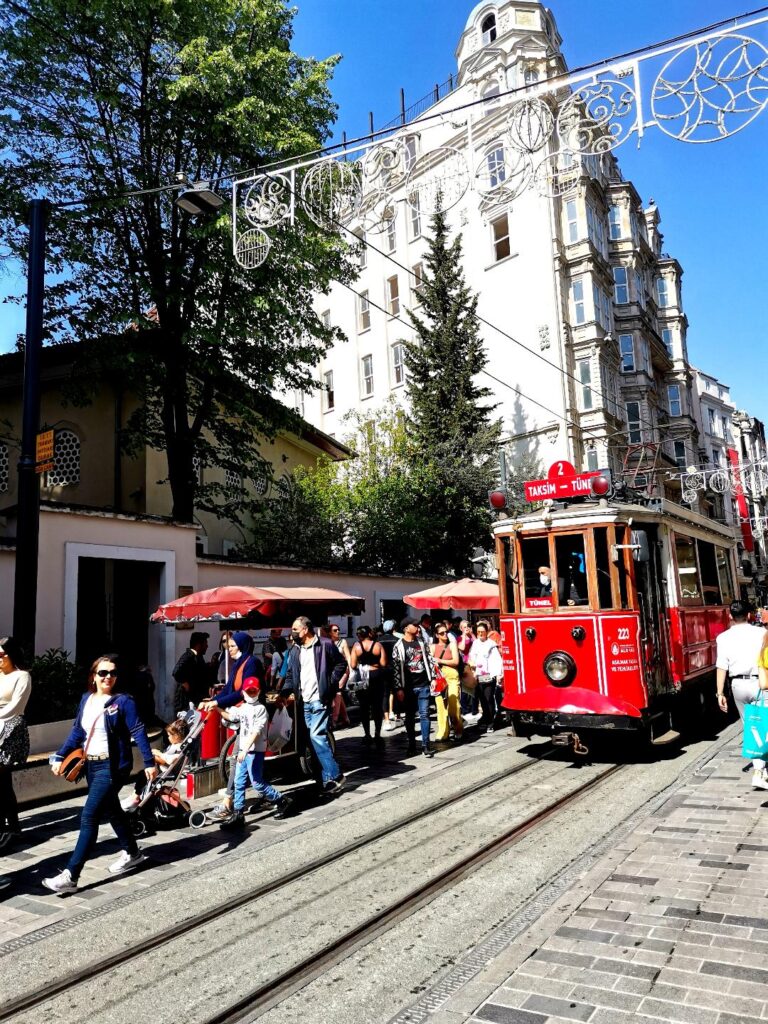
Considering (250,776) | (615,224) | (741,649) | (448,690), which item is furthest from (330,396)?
(250,776)

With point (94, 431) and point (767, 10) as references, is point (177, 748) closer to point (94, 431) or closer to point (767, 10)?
point (767, 10)

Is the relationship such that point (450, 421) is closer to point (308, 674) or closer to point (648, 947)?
point (308, 674)

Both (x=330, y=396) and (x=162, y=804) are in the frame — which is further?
(x=330, y=396)

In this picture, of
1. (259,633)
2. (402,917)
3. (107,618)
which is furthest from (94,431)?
(402,917)

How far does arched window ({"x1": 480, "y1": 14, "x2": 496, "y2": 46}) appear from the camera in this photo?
35.7 metres

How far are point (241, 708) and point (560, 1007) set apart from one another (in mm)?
4517

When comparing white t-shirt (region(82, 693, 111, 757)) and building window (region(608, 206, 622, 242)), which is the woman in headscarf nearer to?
white t-shirt (region(82, 693, 111, 757))

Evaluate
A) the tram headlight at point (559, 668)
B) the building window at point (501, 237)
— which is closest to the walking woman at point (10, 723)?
the tram headlight at point (559, 668)

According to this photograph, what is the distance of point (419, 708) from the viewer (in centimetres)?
1097

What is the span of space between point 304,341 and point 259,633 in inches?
400

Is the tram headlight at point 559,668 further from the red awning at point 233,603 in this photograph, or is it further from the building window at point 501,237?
the building window at point 501,237

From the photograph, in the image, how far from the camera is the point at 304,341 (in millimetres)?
22438

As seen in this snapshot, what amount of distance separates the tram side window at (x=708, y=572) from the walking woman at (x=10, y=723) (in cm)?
1020

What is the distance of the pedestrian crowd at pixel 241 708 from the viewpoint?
5984mm
